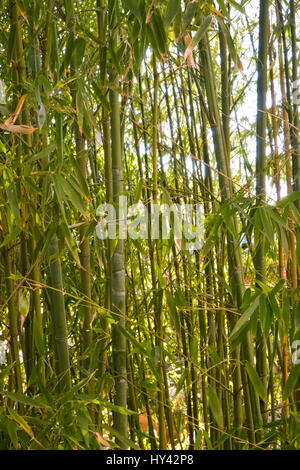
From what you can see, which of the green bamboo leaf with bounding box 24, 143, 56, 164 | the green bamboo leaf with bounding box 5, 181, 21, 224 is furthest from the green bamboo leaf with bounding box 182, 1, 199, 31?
the green bamboo leaf with bounding box 5, 181, 21, 224

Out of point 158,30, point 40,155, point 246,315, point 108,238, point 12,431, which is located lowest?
point 12,431

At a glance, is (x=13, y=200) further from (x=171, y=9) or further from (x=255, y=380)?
(x=255, y=380)

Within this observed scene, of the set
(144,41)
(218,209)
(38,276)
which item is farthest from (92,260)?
(144,41)

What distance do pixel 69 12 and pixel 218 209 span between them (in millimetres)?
622

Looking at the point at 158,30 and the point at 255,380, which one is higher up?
the point at 158,30

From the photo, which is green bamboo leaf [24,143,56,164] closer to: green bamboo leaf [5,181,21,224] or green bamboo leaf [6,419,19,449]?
green bamboo leaf [5,181,21,224]

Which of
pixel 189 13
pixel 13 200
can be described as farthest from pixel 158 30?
pixel 13 200

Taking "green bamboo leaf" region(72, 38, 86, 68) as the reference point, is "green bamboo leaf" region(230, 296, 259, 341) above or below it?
below

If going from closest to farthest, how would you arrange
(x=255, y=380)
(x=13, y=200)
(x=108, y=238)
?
1. (x=13, y=200)
2. (x=255, y=380)
3. (x=108, y=238)

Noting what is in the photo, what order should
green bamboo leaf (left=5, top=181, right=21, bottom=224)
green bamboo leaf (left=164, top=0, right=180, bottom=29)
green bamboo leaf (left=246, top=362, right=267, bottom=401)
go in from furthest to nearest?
green bamboo leaf (left=246, top=362, right=267, bottom=401) → green bamboo leaf (left=5, top=181, right=21, bottom=224) → green bamboo leaf (left=164, top=0, right=180, bottom=29)

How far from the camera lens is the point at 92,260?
2.04m

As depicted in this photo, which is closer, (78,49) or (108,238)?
(78,49)

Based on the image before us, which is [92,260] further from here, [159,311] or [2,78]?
[2,78]

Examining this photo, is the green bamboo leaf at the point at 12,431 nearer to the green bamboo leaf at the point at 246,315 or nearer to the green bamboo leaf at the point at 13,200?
the green bamboo leaf at the point at 13,200
